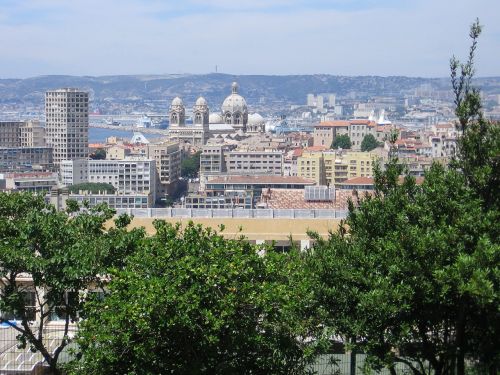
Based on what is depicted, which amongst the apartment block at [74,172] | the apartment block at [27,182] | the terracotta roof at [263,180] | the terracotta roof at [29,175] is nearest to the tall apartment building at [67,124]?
the apartment block at [74,172]

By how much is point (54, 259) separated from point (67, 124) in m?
70.6

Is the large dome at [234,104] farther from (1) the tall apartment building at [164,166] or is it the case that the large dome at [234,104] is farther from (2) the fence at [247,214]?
(2) the fence at [247,214]

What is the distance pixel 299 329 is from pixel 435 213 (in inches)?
47.0

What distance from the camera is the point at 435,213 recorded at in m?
6.48

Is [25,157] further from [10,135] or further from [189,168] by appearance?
[189,168]

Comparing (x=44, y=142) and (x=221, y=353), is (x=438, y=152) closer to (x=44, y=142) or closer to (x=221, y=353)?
(x=44, y=142)

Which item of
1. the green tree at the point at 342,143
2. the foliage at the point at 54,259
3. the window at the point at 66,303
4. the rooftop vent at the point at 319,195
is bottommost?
the green tree at the point at 342,143

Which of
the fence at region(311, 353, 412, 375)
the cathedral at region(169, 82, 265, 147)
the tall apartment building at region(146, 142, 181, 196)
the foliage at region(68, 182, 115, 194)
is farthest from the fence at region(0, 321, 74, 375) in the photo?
the cathedral at region(169, 82, 265, 147)

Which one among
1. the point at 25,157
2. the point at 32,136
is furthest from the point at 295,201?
the point at 32,136

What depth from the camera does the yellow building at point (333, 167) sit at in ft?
195

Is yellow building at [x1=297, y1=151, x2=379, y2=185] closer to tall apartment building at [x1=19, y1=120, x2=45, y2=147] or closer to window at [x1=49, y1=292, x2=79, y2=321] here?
tall apartment building at [x1=19, y1=120, x2=45, y2=147]

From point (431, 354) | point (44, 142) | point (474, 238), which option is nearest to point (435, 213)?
point (474, 238)

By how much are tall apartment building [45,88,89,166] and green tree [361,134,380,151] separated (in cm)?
2244

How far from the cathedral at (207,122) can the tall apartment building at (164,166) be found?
65.3 feet
